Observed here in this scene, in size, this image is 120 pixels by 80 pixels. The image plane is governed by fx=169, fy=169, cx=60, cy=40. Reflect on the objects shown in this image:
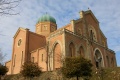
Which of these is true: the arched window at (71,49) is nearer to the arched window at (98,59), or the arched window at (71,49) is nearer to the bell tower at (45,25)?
the arched window at (98,59)

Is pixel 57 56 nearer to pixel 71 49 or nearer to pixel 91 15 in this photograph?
pixel 71 49

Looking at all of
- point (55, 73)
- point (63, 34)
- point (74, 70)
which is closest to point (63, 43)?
point (63, 34)

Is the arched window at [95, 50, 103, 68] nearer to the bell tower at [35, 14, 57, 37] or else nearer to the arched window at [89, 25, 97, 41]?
the arched window at [89, 25, 97, 41]

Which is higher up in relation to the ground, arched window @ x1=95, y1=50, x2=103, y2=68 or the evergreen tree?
arched window @ x1=95, y1=50, x2=103, y2=68

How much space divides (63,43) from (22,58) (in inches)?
432

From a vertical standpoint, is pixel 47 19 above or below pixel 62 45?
above

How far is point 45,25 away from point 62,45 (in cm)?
1724

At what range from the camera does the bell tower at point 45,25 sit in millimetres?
44469

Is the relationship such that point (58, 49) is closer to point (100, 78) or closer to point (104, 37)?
point (100, 78)

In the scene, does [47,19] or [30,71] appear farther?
[47,19]

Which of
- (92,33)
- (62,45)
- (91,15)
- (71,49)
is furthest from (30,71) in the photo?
(91,15)

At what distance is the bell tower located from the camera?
44469 mm

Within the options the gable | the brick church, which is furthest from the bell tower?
the gable

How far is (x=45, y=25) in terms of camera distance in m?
44.7
